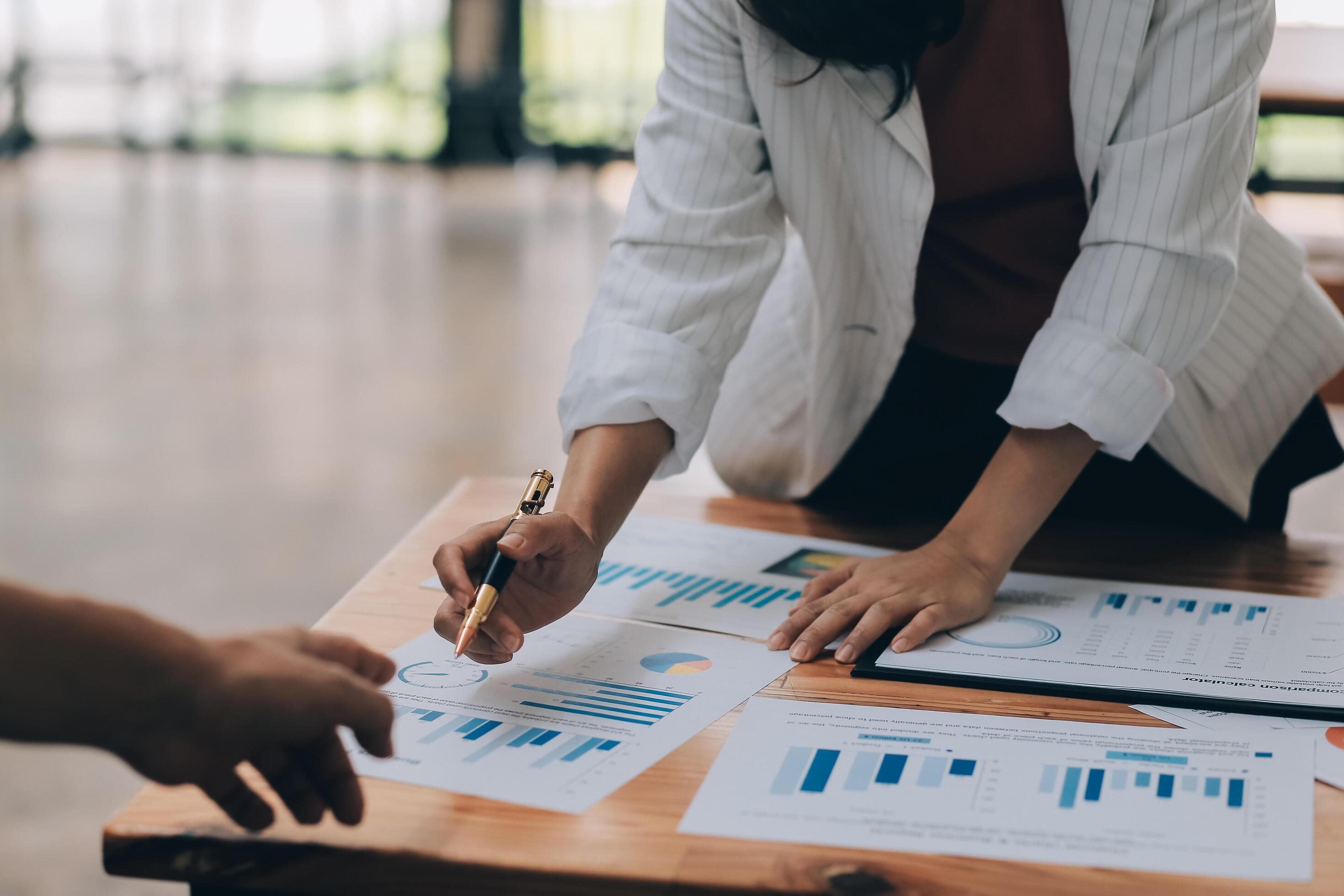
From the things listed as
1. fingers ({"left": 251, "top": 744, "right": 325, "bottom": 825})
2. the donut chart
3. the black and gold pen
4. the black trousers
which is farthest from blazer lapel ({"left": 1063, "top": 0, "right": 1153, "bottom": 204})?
fingers ({"left": 251, "top": 744, "right": 325, "bottom": 825})

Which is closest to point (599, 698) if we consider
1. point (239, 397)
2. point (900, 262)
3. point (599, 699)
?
point (599, 699)

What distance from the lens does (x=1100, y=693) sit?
67 cm

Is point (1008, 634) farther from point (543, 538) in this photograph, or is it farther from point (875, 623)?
point (543, 538)

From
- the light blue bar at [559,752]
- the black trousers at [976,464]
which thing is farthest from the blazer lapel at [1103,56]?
the light blue bar at [559,752]

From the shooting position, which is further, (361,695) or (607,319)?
(607,319)

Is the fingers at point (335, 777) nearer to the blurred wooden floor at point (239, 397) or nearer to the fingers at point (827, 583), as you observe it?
the blurred wooden floor at point (239, 397)

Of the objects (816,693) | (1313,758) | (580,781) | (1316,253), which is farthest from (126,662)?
(1316,253)

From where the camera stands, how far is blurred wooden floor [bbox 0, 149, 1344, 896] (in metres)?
2.33

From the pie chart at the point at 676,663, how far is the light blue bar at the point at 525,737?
10 centimetres

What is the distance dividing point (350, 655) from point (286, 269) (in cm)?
465

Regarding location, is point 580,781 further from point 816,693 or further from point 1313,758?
point 1313,758

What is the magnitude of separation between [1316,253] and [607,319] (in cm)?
215

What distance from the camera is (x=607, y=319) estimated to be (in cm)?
91

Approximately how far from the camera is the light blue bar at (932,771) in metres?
0.57
